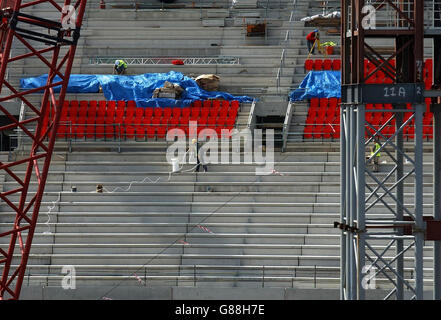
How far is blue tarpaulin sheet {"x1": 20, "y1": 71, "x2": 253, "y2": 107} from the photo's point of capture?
3697cm

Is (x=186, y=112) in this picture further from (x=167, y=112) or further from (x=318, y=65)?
(x=318, y=65)

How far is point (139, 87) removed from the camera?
37.9 metres

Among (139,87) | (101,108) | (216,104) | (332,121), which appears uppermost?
(139,87)

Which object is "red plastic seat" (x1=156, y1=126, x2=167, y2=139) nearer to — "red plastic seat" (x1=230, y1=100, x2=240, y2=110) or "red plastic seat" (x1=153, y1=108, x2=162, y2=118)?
"red plastic seat" (x1=153, y1=108, x2=162, y2=118)

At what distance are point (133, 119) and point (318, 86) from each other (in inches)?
275

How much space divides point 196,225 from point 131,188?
9.76 feet

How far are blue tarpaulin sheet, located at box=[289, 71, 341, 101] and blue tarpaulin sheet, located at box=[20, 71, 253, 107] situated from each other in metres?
1.92

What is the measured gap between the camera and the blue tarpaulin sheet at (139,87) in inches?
1455

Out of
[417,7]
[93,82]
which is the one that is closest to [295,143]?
[93,82]

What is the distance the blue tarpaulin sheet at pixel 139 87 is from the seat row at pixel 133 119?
0.71 metres

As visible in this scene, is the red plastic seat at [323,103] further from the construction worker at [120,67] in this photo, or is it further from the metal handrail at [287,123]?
the construction worker at [120,67]

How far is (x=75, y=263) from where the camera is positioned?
28.6 metres

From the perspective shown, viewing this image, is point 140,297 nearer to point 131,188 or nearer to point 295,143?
point 131,188

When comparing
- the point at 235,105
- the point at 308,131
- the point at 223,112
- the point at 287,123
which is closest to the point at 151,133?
the point at 223,112
